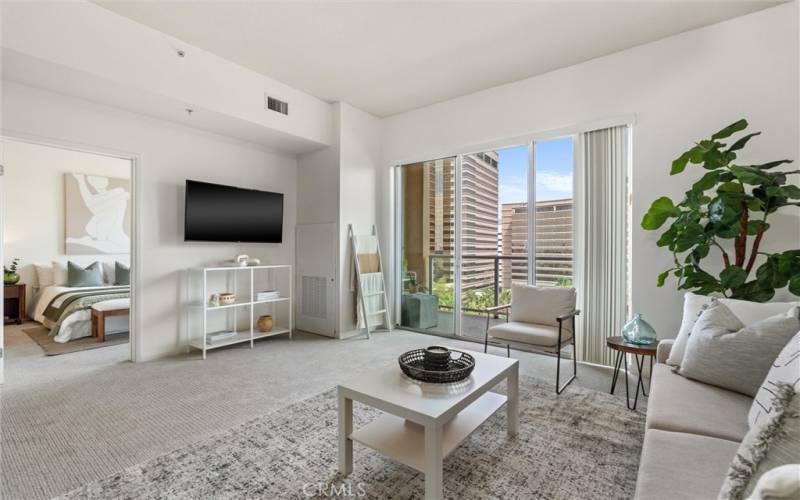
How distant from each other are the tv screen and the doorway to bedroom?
53.0 inches

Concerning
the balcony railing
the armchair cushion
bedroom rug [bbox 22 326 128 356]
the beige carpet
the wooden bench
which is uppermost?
the balcony railing

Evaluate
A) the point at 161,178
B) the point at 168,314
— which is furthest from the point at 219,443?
the point at 161,178

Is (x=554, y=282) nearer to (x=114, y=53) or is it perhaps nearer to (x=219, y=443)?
(x=219, y=443)

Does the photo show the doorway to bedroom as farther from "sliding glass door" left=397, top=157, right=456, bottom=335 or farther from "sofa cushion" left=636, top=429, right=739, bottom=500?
"sofa cushion" left=636, top=429, right=739, bottom=500

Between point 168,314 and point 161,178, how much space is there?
54.6 inches

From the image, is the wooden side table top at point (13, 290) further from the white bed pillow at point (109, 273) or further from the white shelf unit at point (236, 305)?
the white shelf unit at point (236, 305)

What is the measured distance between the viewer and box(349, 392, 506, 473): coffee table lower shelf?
165 cm

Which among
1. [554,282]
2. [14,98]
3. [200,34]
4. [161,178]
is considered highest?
[200,34]

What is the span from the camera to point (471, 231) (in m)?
4.52

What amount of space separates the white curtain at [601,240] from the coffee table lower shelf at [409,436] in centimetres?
199

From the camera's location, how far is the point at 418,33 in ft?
10.3

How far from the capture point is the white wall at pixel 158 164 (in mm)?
3084

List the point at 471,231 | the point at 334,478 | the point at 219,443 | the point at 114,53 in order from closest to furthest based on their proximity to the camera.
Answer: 1. the point at 334,478
2. the point at 219,443
3. the point at 114,53
4. the point at 471,231

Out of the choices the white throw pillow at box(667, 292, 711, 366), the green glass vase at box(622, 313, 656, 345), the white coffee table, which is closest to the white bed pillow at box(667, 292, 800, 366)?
the white throw pillow at box(667, 292, 711, 366)
